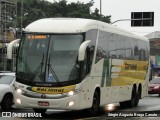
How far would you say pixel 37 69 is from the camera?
1550 cm

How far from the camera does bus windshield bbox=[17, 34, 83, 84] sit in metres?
15.3

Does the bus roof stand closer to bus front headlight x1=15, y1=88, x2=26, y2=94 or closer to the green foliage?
bus front headlight x1=15, y1=88, x2=26, y2=94

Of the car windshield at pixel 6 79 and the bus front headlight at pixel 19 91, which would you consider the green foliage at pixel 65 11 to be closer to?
the car windshield at pixel 6 79

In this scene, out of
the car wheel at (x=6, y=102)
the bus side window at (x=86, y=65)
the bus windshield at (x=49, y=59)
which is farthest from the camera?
the car wheel at (x=6, y=102)

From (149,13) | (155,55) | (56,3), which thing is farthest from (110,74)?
(155,55)

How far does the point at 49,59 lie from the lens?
1552cm

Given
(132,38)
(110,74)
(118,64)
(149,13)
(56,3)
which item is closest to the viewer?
(110,74)

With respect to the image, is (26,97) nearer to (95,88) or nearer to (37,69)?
(37,69)

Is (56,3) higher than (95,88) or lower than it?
higher

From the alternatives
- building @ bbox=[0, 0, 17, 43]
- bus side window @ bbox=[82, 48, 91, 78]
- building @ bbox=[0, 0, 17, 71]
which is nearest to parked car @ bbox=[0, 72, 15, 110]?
bus side window @ bbox=[82, 48, 91, 78]

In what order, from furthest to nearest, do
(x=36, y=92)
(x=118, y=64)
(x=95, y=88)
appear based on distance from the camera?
1. (x=118, y=64)
2. (x=95, y=88)
3. (x=36, y=92)

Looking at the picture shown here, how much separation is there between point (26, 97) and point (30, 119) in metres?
0.74

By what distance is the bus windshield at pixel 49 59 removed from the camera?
1533 cm

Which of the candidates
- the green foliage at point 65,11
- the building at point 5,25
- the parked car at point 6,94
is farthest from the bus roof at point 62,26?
Answer: the green foliage at point 65,11
